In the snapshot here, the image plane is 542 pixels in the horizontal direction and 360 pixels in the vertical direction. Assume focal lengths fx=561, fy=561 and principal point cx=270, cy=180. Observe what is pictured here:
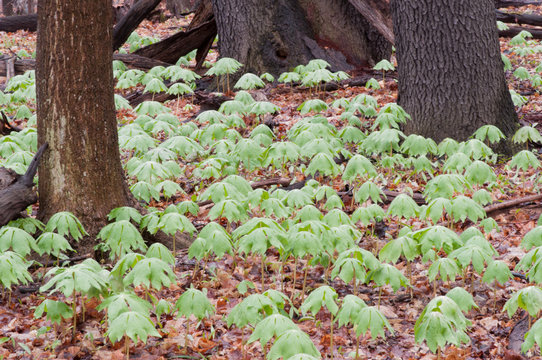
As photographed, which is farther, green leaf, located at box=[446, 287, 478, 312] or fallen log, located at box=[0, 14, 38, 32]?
fallen log, located at box=[0, 14, 38, 32]

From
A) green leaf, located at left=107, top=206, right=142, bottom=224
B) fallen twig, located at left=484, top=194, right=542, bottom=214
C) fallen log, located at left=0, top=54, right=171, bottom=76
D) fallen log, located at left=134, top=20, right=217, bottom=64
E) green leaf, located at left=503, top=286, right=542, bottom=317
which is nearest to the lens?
green leaf, located at left=503, top=286, right=542, bottom=317

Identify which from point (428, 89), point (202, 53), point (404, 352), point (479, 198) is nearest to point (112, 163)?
point (404, 352)

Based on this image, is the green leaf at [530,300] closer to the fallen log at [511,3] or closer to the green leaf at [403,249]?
the green leaf at [403,249]

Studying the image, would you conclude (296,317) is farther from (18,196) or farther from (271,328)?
(18,196)

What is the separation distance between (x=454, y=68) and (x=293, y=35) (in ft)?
11.0

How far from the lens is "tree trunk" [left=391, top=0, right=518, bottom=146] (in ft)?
20.9

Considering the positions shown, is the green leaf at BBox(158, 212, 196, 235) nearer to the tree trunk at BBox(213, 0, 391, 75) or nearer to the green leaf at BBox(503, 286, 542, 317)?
the green leaf at BBox(503, 286, 542, 317)

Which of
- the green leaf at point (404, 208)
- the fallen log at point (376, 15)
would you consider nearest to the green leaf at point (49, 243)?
the green leaf at point (404, 208)

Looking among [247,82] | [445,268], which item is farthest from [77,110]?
[247,82]

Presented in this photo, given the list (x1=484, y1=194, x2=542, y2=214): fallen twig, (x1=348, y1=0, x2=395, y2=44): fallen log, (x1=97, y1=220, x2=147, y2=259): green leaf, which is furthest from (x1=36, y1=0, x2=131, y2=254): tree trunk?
(x1=348, y1=0, x2=395, y2=44): fallen log

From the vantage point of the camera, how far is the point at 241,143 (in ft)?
17.8

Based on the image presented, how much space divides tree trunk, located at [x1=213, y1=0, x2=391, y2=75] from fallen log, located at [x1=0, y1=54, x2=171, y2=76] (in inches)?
63.2

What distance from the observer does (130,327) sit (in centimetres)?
292

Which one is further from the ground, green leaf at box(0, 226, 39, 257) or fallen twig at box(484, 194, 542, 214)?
green leaf at box(0, 226, 39, 257)
